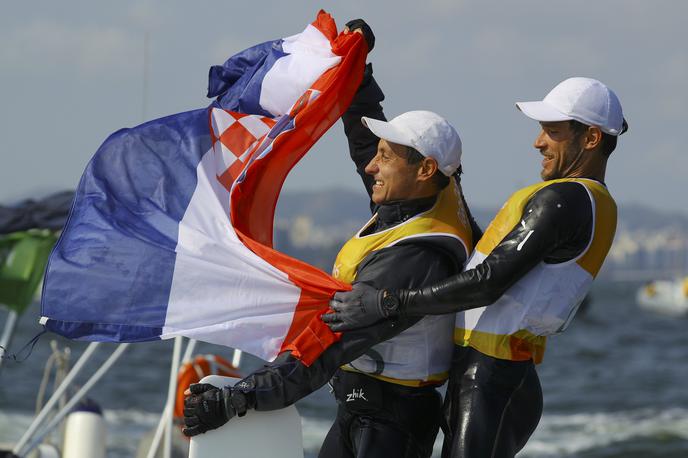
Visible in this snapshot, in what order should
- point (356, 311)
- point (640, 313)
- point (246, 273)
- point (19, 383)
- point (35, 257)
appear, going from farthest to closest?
1. point (640, 313)
2. point (19, 383)
3. point (35, 257)
4. point (246, 273)
5. point (356, 311)

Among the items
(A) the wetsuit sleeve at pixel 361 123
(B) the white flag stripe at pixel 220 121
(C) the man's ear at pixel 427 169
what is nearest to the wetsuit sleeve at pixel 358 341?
(C) the man's ear at pixel 427 169

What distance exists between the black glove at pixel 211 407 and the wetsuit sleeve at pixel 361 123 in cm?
114

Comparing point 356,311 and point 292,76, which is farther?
point 292,76

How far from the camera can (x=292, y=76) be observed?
4.73m

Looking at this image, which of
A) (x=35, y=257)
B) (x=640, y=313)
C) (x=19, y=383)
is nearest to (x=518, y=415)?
(x=35, y=257)

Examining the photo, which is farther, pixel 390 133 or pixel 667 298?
pixel 667 298

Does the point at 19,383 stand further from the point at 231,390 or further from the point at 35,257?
the point at 231,390

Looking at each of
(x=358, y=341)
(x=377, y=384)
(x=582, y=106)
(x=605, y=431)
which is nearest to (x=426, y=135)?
(x=582, y=106)

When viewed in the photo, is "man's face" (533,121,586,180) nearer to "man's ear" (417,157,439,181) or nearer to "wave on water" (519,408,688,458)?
"man's ear" (417,157,439,181)

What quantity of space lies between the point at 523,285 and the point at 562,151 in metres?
0.48

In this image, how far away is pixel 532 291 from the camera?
3.91 meters

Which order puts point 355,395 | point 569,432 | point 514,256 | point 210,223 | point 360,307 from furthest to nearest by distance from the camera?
point 569,432 → point 210,223 → point 355,395 → point 360,307 → point 514,256

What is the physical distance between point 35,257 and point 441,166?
4.64m

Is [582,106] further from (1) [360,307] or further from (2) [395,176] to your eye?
(1) [360,307]
